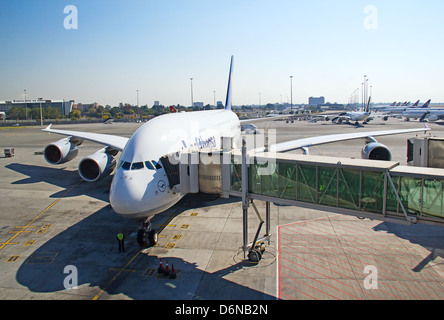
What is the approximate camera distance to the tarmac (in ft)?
38.2

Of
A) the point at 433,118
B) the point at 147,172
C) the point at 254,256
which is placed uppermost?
the point at 433,118

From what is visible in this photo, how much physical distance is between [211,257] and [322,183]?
575cm

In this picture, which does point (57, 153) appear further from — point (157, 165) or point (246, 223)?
point (246, 223)

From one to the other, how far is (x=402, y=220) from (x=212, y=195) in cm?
769

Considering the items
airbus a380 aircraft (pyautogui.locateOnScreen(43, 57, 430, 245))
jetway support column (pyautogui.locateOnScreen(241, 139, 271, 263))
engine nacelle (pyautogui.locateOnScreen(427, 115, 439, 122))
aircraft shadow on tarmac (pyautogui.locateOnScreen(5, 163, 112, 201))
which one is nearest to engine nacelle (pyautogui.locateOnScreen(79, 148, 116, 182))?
aircraft shadow on tarmac (pyautogui.locateOnScreen(5, 163, 112, 201))

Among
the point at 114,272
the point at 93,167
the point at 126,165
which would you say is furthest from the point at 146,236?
the point at 93,167

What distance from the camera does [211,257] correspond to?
557 inches

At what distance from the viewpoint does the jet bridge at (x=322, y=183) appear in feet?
34.1

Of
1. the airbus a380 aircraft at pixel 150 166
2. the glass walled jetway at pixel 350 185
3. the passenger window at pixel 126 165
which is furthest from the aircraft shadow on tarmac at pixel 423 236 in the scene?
the passenger window at pixel 126 165

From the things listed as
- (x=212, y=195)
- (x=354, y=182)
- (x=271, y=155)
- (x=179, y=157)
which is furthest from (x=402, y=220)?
(x=179, y=157)

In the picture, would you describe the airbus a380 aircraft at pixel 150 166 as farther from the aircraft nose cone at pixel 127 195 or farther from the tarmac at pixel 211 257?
the tarmac at pixel 211 257

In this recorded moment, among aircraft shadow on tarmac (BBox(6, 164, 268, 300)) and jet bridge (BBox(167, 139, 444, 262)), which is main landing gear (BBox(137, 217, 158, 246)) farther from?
jet bridge (BBox(167, 139, 444, 262))

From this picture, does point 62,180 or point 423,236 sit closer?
point 423,236
